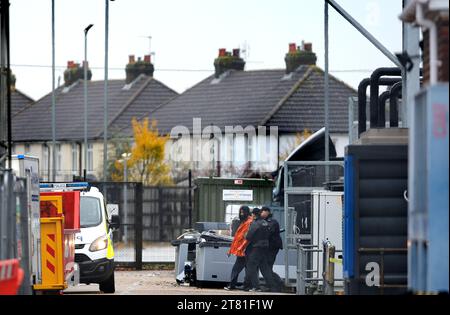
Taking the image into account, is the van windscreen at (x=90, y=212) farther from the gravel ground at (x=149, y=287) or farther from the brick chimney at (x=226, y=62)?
the brick chimney at (x=226, y=62)

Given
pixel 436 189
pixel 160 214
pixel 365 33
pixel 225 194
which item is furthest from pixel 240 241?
pixel 160 214

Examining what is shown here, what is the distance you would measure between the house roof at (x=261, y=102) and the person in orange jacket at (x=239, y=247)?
56684 mm

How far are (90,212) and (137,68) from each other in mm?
74702

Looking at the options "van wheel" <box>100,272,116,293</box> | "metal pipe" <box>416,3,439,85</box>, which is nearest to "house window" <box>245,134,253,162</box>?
"van wheel" <box>100,272,116,293</box>

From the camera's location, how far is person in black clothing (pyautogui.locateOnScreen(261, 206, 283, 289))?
34.7m

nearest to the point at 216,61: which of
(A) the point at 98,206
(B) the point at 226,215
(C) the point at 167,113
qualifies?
(C) the point at 167,113

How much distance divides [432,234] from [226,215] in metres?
29.3

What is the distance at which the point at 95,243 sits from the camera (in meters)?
33.9

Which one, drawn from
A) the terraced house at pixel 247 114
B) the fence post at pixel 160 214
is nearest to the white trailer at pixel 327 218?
the fence post at pixel 160 214

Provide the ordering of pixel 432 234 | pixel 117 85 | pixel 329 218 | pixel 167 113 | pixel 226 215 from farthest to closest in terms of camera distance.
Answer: pixel 117 85 < pixel 167 113 < pixel 226 215 < pixel 329 218 < pixel 432 234

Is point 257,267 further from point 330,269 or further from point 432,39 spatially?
point 432,39

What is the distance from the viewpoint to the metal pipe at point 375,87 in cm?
2592
